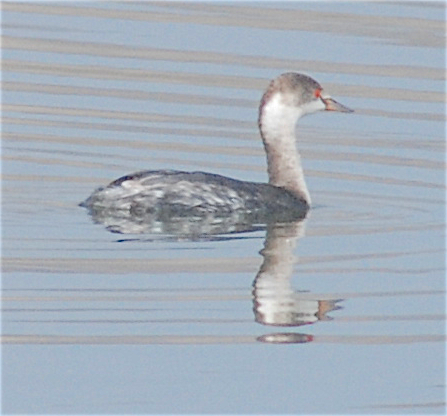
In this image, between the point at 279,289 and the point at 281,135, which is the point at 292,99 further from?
the point at 279,289

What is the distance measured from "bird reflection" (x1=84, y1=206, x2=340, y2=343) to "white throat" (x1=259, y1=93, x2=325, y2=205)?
0.63m

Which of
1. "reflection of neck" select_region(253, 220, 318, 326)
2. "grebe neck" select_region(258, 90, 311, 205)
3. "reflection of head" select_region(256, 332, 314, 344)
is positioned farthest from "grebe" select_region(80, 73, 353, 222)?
"reflection of head" select_region(256, 332, 314, 344)

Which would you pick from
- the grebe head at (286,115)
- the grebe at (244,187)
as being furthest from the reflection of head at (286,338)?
the grebe head at (286,115)

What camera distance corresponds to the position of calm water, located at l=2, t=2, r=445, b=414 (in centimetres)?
901

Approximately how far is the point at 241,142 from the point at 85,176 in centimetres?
156

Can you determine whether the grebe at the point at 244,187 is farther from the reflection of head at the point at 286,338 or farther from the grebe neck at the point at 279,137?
the reflection of head at the point at 286,338

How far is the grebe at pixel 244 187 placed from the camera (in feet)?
40.4

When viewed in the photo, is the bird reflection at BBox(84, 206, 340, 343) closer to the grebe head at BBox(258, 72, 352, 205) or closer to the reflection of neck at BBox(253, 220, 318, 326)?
the reflection of neck at BBox(253, 220, 318, 326)

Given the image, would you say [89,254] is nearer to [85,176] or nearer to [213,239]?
[213,239]

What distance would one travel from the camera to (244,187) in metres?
12.5

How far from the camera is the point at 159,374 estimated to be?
888cm

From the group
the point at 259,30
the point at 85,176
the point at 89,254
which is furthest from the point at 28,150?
the point at 259,30

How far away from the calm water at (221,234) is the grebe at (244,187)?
0.74 feet

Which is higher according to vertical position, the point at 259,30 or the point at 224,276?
the point at 259,30
